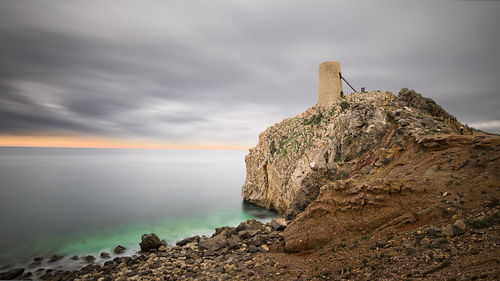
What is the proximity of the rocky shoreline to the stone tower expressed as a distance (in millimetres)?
22958

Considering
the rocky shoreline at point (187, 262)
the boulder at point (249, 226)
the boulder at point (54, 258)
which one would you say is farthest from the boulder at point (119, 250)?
the boulder at point (249, 226)

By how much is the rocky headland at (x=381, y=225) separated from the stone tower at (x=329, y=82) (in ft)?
42.3

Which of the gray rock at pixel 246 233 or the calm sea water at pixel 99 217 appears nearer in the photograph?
the gray rock at pixel 246 233

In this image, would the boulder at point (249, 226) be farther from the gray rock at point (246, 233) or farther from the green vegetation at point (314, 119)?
the green vegetation at point (314, 119)

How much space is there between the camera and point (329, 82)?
112 feet

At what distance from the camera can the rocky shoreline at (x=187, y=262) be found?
39.6ft

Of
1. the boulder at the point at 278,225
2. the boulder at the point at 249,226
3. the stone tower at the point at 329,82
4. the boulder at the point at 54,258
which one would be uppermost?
the stone tower at the point at 329,82

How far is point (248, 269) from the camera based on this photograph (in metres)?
11.4

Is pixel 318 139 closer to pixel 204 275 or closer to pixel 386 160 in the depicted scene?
pixel 386 160

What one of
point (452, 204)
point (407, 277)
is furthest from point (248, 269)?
point (452, 204)

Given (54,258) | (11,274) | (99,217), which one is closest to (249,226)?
(54,258)

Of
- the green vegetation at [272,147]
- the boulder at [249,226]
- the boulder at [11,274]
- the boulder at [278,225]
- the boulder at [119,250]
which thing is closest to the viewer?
the boulder at [11,274]

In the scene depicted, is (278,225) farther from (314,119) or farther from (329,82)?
(329,82)

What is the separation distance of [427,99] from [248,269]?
69.4ft
